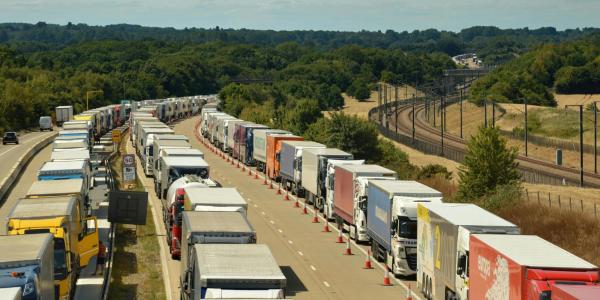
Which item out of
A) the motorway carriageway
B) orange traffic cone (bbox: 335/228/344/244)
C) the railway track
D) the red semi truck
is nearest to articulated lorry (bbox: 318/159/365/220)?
the motorway carriageway

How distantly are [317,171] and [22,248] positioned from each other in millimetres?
29916

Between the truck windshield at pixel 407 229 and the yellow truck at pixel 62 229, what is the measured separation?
393 inches

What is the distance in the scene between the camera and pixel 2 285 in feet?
73.5

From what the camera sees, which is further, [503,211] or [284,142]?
[284,142]

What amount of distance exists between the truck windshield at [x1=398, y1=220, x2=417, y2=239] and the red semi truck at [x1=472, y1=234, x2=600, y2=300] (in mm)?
8227

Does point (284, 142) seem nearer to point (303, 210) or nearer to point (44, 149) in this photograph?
point (303, 210)

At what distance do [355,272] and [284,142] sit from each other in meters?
27.8

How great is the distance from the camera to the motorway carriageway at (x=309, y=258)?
1355 inches

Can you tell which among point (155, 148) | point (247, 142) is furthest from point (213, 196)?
point (247, 142)

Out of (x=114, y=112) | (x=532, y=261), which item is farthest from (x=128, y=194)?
(x=114, y=112)

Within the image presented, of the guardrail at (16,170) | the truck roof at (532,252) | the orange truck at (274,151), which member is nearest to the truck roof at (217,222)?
the truck roof at (532,252)

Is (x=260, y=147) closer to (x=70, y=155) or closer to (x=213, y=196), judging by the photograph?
(x=70, y=155)

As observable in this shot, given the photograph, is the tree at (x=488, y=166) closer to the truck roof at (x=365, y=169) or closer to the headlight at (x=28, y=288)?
the truck roof at (x=365, y=169)

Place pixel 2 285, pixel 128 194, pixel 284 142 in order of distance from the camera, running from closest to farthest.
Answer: pixel 2 285
pixel 128 194
pixel 284 142
